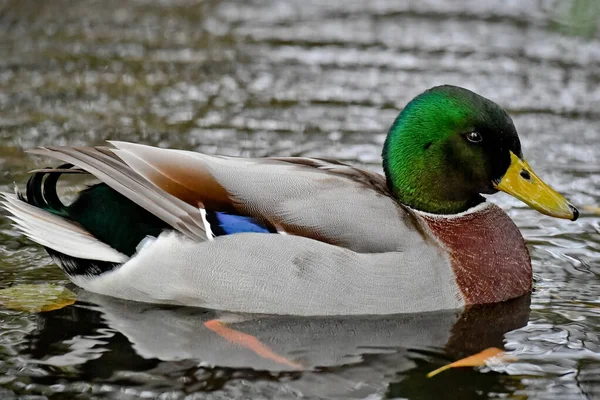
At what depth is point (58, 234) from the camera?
18.7 ft

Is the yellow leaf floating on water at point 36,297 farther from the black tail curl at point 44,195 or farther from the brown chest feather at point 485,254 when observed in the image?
the brown chest feather at point 485,254

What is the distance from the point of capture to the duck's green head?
231 inches

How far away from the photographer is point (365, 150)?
8688mm

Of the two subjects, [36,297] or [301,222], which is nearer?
[301,222]

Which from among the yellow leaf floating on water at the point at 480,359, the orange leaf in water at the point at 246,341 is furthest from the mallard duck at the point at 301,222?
the yellow leaf floating on water at the point at 480,359

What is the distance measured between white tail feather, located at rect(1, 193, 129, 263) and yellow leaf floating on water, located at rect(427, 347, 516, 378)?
173 centimetres

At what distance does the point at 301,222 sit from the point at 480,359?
112 cm

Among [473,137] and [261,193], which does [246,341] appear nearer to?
[261,193]

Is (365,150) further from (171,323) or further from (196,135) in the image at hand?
(171,323)

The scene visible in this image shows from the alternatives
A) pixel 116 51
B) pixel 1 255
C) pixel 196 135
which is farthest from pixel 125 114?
pixel 1 255

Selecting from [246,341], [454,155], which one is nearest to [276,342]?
[246,341]

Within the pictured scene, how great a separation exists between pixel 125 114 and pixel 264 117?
3.93 ft

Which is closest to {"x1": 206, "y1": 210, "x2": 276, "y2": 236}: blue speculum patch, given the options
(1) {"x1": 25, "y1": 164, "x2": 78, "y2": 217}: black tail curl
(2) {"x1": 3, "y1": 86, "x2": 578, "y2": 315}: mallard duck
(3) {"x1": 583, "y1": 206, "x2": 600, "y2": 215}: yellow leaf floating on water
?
(2) {"x1": 3, "y1": 86, "x2": 578, "y2": 315}: mallard duck

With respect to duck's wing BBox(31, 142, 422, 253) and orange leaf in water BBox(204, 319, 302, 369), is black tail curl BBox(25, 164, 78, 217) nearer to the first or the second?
duck's wing BBox(31, 142, 422, 253)
